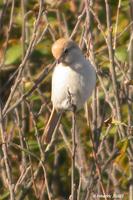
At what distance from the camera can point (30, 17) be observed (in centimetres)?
525

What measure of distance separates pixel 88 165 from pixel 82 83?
1.16m

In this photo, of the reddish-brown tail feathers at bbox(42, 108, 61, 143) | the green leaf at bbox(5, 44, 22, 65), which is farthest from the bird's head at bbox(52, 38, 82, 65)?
the green leaf at bbox(5, 44, 22, 65)

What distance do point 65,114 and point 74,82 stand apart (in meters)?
1.65

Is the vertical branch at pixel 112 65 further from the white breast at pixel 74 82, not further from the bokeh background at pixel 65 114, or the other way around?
the white breast at pixel 74 82

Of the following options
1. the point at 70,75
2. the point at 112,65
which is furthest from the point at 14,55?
the point at 112,65

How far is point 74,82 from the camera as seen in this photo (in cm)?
377

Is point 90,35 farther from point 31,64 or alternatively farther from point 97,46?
point 31,64

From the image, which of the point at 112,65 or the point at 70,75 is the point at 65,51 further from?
the point at 112,65

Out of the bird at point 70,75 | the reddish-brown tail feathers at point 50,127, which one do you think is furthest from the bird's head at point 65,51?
the reddish-brown tail feathers at point 50,127

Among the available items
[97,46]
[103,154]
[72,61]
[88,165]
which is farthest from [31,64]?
[72,61]

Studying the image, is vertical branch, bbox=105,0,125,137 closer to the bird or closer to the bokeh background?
the bokeh background

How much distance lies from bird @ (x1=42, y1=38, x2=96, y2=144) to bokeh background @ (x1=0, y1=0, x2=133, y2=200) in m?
0.05

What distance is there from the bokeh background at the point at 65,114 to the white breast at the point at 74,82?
58mm

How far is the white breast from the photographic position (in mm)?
3730
